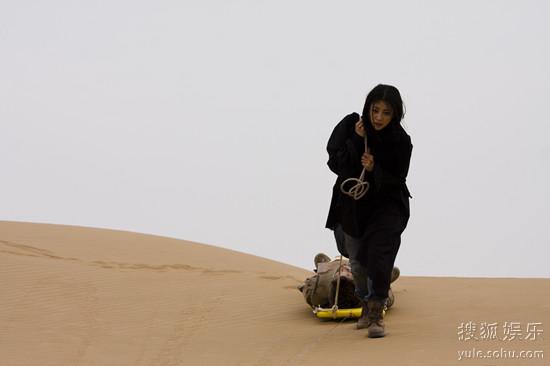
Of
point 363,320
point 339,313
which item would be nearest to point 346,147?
point 363,320

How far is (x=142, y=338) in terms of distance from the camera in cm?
824

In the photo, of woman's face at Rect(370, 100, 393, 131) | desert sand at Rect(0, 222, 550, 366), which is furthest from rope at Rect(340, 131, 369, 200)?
desert sand at Rect(0, 222, 550, 366)

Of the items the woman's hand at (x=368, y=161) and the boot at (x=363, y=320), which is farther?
the boot at (x=363, y=320)

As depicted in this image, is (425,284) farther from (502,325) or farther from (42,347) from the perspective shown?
(42,347)

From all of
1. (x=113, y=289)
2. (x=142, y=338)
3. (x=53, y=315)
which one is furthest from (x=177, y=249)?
(x=142, y=338)

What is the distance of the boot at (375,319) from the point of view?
746 cm

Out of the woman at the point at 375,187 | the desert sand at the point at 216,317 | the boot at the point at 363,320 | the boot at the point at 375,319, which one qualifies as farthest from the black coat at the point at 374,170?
the desert sand at the point at 216,317

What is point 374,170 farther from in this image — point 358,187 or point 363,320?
point 363,320

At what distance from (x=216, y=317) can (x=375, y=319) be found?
2350 mm

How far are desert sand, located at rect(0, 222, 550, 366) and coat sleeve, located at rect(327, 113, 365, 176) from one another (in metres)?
1.36

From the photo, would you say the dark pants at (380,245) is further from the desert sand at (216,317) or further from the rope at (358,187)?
the desert sand at (216,317)

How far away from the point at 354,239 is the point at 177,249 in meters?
9.23

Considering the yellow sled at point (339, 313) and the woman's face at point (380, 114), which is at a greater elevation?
the woman's face at point (380, 114)

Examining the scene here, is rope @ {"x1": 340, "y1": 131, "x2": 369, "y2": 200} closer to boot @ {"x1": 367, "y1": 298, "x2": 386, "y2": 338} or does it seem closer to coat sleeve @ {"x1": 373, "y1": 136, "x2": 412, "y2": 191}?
coat sleeve @ {"x1": 373, "y1": 136, "x2": 412, "y2": 191}
